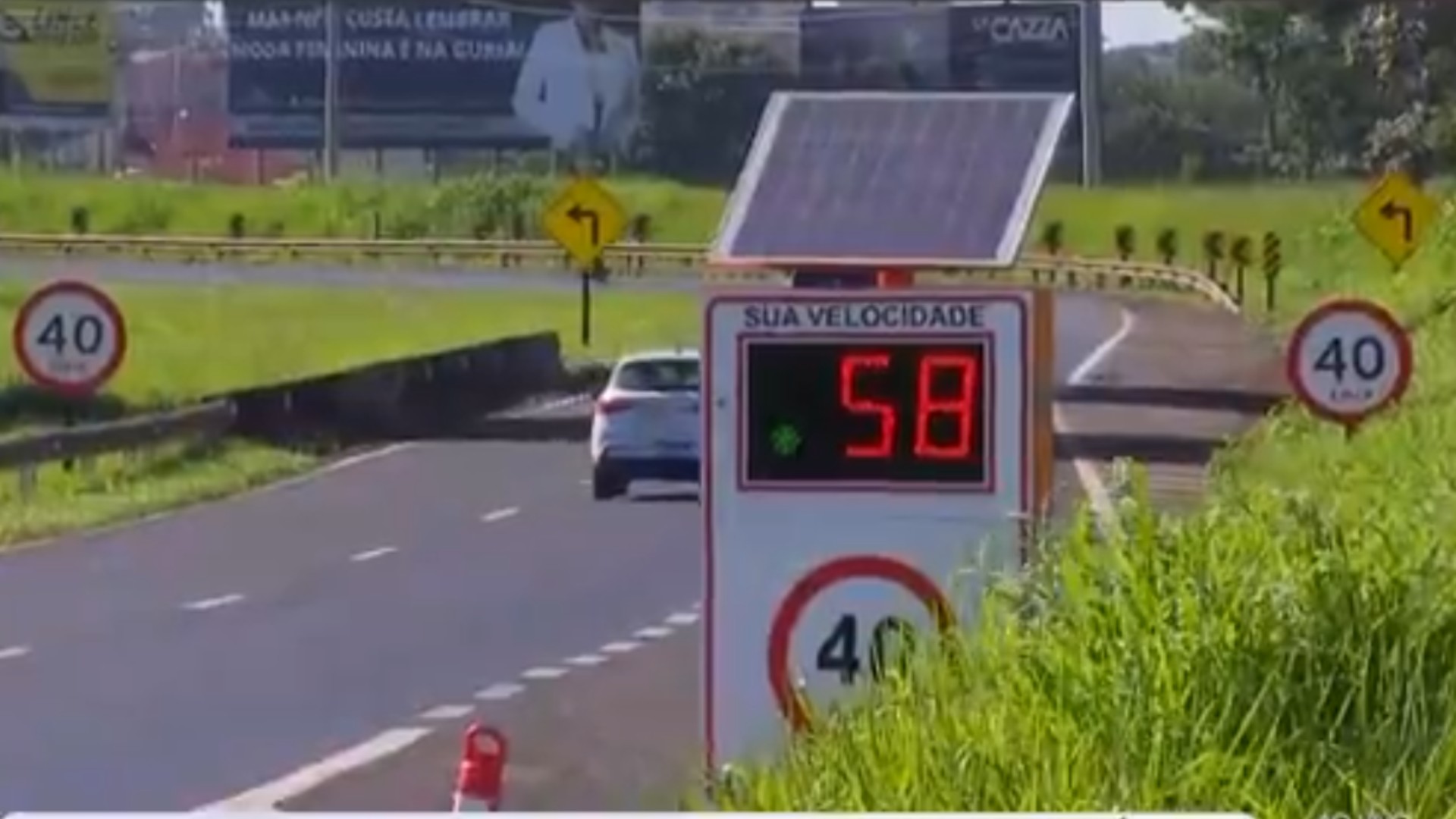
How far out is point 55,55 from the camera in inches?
592

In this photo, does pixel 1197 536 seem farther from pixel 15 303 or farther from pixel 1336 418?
pixel 15 303

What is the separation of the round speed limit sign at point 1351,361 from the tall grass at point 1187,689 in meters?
4.32

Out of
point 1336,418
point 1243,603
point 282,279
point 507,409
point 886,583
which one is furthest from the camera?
point 507,409

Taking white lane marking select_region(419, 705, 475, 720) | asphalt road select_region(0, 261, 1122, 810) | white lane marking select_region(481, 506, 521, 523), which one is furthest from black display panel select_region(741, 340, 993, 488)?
white lane marking select_region(481, 506, 521, 523)

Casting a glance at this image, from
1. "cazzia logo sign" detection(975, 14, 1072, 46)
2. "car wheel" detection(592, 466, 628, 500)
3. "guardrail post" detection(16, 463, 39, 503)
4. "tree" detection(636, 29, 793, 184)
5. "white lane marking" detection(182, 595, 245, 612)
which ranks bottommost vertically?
"white lane marking" detection(182, 595, 245, 612)

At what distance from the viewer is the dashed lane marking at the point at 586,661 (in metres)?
16.1

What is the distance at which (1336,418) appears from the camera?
14555mm

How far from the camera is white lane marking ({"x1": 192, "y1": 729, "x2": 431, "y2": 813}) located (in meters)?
12.3

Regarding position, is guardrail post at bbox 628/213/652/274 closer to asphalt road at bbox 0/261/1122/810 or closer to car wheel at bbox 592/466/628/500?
asphalt road at bbox 0/261/1122/810

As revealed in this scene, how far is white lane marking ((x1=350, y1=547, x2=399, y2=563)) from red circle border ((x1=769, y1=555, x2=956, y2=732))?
9869 mm

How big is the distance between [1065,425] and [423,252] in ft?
8.99

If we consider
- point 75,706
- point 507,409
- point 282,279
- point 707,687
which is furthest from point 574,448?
point 707,687

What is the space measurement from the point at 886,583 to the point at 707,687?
477mm

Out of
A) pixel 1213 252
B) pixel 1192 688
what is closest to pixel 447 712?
pixel 1213 252
